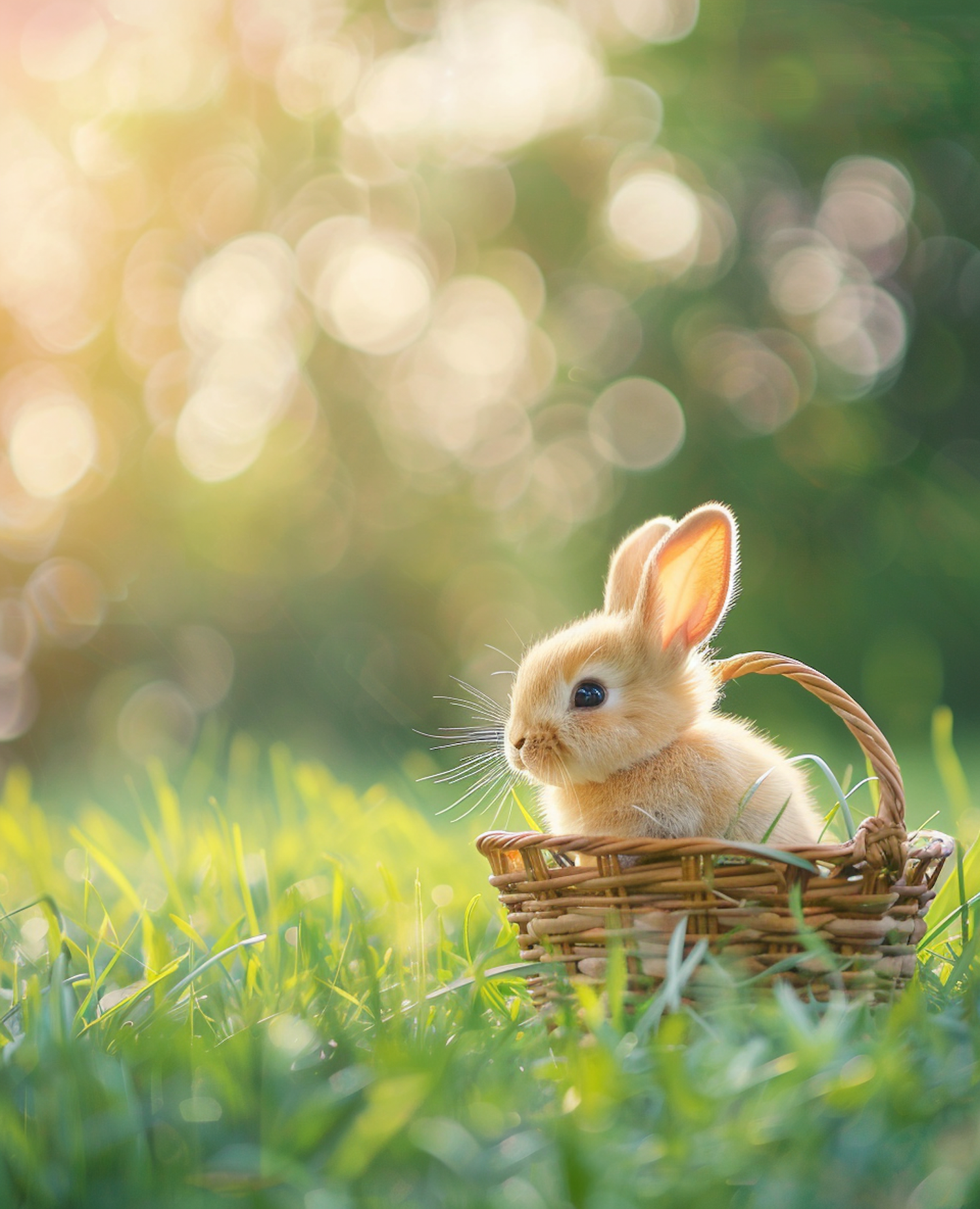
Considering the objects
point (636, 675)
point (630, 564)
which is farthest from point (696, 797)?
point (630, 564)

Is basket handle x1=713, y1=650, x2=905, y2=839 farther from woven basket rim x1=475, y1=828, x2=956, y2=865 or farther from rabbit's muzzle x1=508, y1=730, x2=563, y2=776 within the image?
rabbit's muzzle x1=508, y1=730, x2=563, y2=776

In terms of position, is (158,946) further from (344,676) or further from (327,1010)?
(344,676)

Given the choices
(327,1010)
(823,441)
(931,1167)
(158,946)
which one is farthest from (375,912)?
(823,441)

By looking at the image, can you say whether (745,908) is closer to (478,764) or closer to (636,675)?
(636,675)

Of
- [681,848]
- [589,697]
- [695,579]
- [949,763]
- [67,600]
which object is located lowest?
[949,763]

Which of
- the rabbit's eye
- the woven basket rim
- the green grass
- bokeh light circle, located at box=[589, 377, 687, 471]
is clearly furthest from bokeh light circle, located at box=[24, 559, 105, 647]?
the woven basket rim

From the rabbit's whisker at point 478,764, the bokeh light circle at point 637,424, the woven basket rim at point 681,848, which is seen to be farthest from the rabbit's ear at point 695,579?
the bokeh light circle at point 637,424
